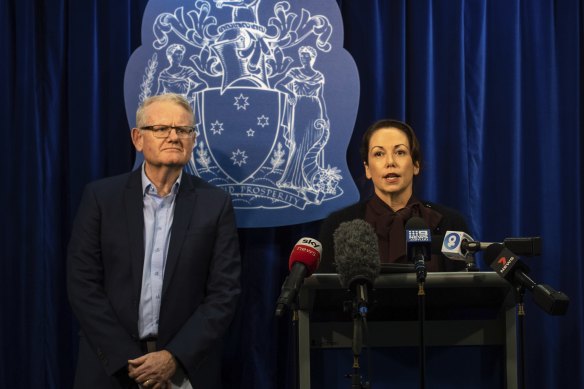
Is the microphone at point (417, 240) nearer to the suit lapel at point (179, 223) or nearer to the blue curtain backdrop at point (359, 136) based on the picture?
the suit lapel at point (179, 223)

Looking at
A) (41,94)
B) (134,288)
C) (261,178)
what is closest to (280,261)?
(261,178)

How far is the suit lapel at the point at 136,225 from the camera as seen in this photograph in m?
3.21

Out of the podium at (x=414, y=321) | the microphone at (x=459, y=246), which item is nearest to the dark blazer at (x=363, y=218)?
the podium at (x=414, y=321)

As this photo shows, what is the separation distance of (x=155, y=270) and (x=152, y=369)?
1.38 ft

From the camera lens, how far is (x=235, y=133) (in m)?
4.01

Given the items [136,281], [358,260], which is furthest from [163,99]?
[358,260]

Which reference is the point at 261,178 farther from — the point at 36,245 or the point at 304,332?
the point at 304,332

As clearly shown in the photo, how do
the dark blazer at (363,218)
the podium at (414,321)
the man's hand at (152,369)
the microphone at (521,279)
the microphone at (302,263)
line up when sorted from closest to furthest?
the microphone at (521,279), the microphone at (302,263), the podium at (414,321), the man's hand at (152,369), the dark blazer at (363,218)

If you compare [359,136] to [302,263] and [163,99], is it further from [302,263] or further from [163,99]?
[302,263]

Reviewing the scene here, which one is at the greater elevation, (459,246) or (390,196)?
(390,196)

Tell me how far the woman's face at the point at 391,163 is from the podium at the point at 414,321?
3.01ft

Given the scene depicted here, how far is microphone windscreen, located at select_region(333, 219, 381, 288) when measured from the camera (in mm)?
2236

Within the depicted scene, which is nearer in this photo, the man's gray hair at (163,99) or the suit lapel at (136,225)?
the suit lapel at (136,225)

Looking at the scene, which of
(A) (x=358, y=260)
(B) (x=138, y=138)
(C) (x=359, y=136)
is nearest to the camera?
(A) (x=358, y=260)
